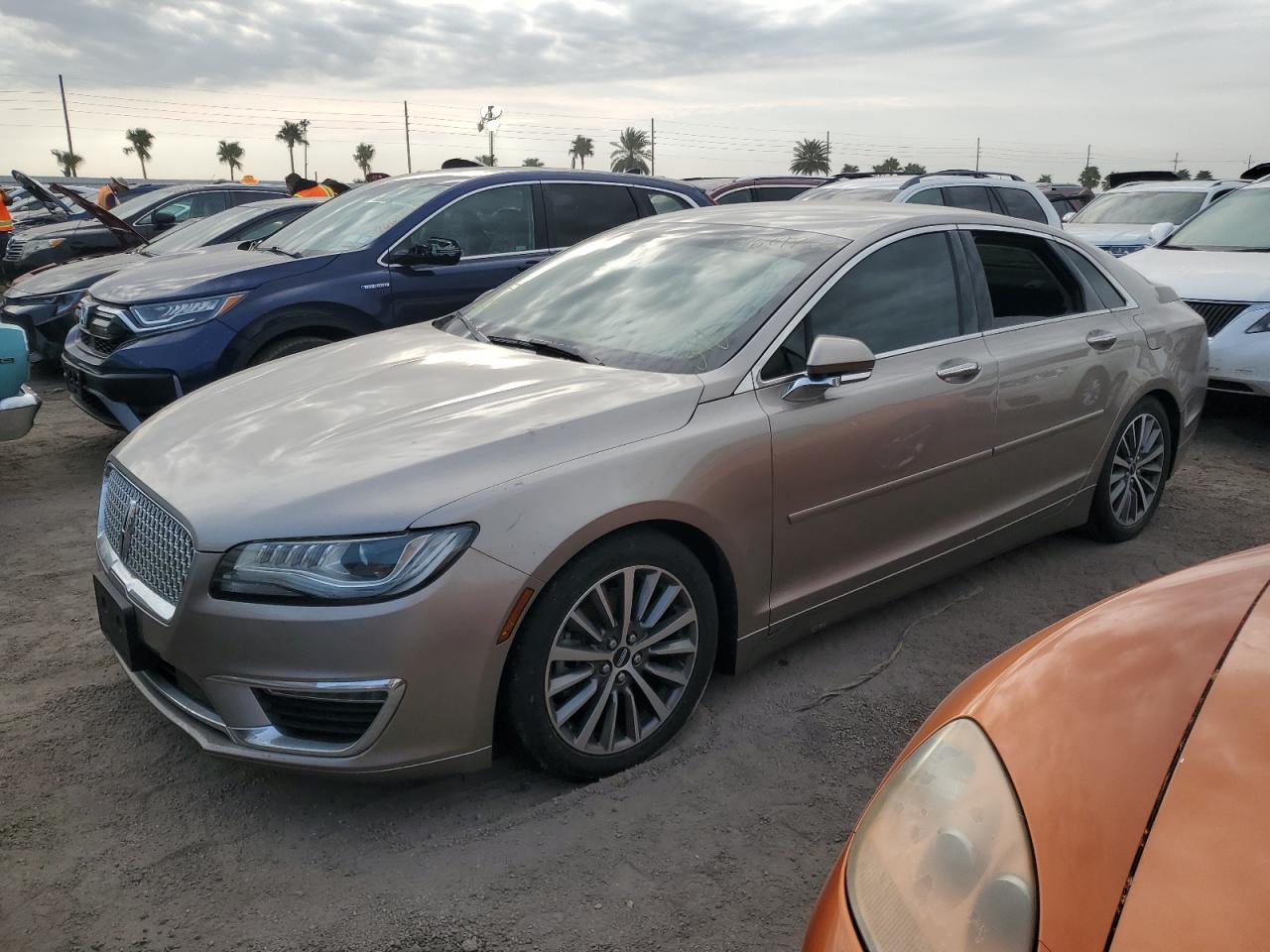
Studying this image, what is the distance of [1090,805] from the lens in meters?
1.32

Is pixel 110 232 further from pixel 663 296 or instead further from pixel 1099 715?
pixel 1099 715

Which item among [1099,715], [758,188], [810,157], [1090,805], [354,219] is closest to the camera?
[1090,805]

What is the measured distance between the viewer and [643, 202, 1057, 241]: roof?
3645 millimetres

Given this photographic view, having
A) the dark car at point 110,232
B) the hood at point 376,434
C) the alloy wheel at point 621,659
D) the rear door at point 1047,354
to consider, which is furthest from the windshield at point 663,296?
the dark car at point 110,232

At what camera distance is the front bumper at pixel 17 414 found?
206 inches

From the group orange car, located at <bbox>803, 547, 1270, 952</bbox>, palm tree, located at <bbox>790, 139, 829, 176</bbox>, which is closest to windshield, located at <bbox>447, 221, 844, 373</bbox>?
orange car, located at <bbox>803, 547, 1270, 952</bbox>

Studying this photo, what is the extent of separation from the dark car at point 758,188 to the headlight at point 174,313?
7.32 meters

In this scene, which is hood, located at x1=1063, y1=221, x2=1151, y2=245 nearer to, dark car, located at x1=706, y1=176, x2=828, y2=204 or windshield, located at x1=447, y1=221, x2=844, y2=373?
dark car, located at x1=706, y1=176, x2=828, y2=204

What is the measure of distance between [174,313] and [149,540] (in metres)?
3.20

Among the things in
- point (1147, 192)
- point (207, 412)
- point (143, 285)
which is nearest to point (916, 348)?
point (207, 412)

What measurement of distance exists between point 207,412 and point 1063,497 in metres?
3.34

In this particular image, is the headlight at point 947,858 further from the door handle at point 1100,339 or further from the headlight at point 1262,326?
the headlight at point 1262,326

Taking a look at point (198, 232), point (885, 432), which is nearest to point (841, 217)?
point (885, 432)

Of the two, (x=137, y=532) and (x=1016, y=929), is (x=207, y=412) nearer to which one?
(x=137, y=532)
